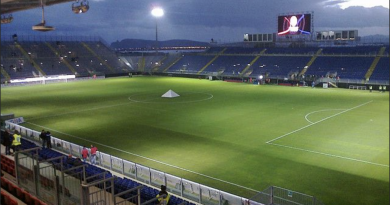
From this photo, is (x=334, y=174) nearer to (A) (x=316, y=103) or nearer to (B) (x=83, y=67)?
(A) (x=316, y=103)

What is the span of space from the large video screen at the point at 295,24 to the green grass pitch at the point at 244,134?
17.1 metres

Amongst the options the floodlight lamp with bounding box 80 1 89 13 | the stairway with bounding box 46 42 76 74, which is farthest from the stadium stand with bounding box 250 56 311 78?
the floodlight lamp with bounding box 80 1 89 13

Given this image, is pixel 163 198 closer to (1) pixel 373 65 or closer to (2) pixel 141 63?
(1) pixel 373 65

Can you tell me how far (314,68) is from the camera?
5097cm

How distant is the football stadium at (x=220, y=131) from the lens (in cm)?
1139

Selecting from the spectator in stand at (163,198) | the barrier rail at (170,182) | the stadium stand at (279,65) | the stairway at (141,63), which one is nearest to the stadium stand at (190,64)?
the stairway at (141,63)

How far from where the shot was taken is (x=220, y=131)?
22.3m

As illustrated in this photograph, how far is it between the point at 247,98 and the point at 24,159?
2601cm

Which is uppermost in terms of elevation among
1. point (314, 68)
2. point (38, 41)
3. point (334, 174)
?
point (38, 41)

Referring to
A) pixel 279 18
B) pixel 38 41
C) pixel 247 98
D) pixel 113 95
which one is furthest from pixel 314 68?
pixel 38 41

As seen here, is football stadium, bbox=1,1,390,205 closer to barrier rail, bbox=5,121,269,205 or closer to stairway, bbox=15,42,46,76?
barrier rail, bbox=5,121,269,205

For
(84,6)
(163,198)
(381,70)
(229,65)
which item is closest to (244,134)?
(163,198)

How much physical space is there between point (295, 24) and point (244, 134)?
36852 mm

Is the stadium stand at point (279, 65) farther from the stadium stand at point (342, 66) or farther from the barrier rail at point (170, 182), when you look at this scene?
the barrier rail at point (170, 182)
